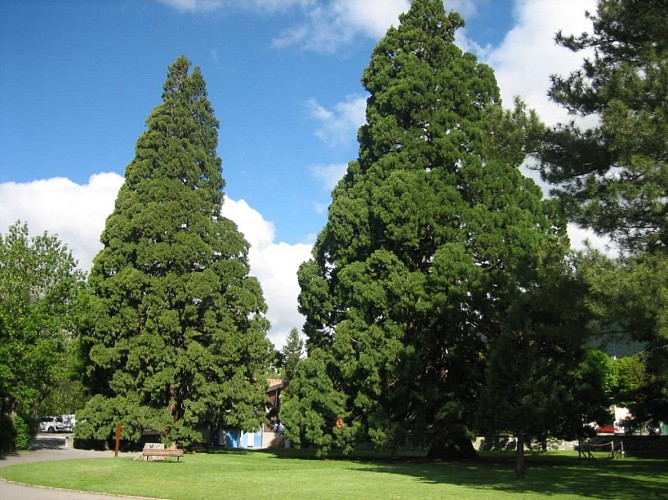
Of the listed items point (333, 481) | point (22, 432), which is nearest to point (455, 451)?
point (333, 481)

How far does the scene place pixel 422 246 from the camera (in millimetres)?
26078

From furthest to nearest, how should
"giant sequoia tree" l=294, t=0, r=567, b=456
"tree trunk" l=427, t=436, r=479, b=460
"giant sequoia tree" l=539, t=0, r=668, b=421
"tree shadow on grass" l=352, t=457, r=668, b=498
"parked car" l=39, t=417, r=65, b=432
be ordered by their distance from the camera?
"parked car" l=39, t=417, r=65, b=432
"tree trunk" l=427, t=436, r=479, b=460
"giant sequoia tree" l=294, t=0, r=567, b=456
"tree shadow on grass" l=352, t=457, r=668, b=498
"giant sequoia tree" l=539, t=0, r=668, b=421

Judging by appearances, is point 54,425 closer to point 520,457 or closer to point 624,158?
point 520,457

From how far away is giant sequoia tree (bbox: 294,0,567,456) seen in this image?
2345cm

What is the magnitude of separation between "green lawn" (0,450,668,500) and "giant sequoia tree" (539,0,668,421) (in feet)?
12.7

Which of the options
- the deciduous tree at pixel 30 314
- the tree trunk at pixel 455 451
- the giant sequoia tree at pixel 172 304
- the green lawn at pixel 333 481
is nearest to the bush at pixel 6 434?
the deciduous tree at pixel 30 314

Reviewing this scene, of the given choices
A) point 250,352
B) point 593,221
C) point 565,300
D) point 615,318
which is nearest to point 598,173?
point 593,221

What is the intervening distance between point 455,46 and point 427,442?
17.2 metres

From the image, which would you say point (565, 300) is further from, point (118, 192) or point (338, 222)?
point (118, 192)

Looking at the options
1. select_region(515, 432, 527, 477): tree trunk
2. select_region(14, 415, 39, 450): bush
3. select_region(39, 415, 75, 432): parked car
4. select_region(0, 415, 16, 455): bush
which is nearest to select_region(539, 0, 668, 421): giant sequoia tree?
select_region(515, 432, 527, 477): tree trunk

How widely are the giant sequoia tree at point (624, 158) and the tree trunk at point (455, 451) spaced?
12452 mm

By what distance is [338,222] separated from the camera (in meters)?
27.5

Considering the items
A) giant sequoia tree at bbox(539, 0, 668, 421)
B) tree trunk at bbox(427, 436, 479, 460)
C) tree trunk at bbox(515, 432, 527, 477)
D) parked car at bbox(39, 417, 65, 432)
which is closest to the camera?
giant sequoia tree at bbox(539, 0, 668, 421)

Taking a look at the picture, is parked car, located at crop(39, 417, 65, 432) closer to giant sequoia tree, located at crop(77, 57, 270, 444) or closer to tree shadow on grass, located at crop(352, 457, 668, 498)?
giant sequoia tree, located at crop(77, 57, 270, 444)
